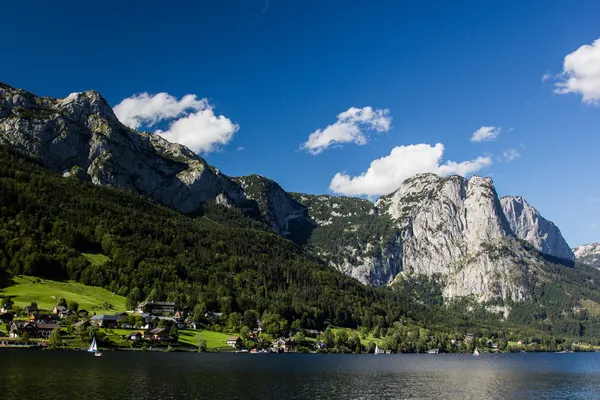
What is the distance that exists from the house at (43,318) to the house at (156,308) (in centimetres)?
3480

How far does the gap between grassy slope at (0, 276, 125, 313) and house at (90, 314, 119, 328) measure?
1133 cm

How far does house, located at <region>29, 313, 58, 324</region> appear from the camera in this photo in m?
138

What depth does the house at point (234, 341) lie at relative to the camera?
166 metres

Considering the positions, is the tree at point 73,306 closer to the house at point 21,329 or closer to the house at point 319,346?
the house at point 21,329

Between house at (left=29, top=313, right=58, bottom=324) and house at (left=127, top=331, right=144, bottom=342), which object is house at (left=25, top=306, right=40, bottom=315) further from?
house at (left=127, top=331, right=144, bottom=342)

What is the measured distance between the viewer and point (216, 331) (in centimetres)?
18488

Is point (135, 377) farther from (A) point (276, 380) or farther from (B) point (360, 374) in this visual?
(B) point (360, 374)

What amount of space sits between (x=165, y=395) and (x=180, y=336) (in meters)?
103

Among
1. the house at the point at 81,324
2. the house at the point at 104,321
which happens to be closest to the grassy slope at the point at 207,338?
the house at the point at 104,321

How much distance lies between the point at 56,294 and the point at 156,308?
3629cm

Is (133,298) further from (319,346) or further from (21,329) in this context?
(319,346)

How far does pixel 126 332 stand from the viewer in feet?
486

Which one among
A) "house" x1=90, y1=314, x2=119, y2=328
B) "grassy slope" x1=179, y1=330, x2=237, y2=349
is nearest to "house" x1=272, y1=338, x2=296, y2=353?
"grassy slope" x1=179, y1=330, x2=237, y2=349

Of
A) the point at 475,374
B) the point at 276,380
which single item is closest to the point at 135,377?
the point at 276,380
